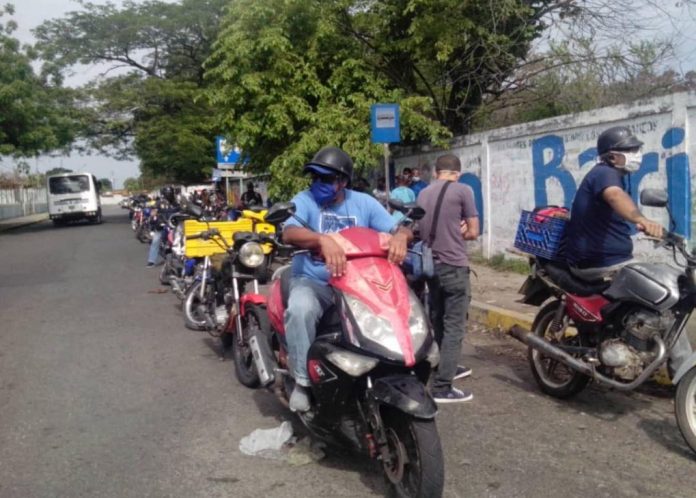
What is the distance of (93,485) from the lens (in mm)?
3777

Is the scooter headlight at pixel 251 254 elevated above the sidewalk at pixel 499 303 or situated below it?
above

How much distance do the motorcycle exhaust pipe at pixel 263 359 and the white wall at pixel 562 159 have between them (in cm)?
558

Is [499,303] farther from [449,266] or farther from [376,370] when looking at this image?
[376,370]

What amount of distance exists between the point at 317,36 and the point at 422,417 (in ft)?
35.1

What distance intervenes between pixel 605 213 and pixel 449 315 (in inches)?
51.6

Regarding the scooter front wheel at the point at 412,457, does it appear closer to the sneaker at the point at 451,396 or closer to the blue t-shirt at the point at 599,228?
the sneaker at the point at 451,396

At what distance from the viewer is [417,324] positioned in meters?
3.39

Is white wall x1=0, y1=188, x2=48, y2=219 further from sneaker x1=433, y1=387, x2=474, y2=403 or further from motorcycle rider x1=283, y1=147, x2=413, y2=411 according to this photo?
motorcycle rider x1=283, y1=147, x2=413, y2=411

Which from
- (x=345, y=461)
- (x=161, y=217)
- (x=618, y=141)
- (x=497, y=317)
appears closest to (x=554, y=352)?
(x=618, y=141)

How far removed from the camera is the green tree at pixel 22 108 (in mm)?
25477

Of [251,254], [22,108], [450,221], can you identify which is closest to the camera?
[450,221]

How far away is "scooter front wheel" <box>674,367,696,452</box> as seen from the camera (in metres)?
3.88

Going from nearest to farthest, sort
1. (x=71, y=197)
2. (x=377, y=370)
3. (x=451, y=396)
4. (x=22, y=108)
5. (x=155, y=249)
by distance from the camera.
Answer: (x=377, y=370), (x=451, y=396), (x=155, y=249), (x=22, y=108), (x=71, y=197)

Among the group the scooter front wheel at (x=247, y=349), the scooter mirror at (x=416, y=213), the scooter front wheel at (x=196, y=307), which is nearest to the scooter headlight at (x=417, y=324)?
the scooter mirror at (x=416, y=213)
